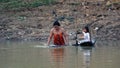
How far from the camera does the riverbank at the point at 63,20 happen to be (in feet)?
83.4

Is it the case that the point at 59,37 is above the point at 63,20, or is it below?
above

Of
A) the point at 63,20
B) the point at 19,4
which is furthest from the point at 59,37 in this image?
the point at 19,4

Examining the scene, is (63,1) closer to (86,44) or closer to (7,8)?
(7,8)

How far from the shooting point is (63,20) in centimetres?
2727

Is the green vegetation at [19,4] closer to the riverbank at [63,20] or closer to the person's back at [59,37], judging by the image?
the riverbank at [63,20]

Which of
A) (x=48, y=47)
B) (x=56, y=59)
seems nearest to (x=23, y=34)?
(x=48, y=47)

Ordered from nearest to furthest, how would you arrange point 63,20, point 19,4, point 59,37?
point 59,37, point 63,20, point 19,4

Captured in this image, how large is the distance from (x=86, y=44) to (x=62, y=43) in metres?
0.96

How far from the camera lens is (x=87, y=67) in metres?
12.8

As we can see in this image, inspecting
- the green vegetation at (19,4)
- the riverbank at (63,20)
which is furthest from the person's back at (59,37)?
the green vegetation at (19,4)

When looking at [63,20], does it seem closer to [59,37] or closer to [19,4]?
[19,4]

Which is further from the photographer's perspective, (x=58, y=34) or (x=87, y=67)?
(x=58, y=34)

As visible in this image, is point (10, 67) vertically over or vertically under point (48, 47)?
over

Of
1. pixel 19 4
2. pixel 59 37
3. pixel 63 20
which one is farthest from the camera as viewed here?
pixel 19 4
